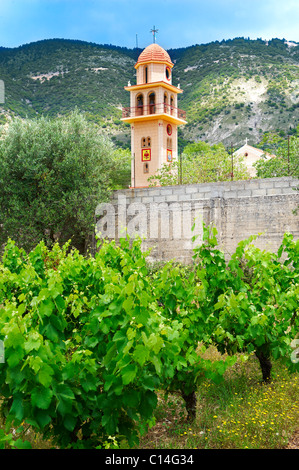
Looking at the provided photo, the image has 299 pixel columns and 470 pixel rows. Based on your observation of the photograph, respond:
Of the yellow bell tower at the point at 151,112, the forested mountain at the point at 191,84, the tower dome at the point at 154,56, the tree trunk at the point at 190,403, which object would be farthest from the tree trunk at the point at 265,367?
the forested mountain at the point at 191,84

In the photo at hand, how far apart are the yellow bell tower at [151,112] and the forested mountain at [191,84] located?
1850 centimetres

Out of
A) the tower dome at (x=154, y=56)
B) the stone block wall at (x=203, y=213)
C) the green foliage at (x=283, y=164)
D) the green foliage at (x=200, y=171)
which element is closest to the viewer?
the stone block wall at (x=203, y=213)

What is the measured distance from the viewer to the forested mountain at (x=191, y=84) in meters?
49.7

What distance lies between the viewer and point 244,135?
55.2 m

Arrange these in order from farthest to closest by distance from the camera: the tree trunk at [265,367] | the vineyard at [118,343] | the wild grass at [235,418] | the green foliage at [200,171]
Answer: the green foliage at [200,171]
the tree trunk at [265,367]
the wild grass at [235,418]
the vineyard at [118,343]

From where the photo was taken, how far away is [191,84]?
59.7 metres

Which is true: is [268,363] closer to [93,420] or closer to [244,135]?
[93,420]

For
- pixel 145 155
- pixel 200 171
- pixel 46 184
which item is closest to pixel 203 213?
pixel 46 184

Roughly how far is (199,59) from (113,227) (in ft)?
180

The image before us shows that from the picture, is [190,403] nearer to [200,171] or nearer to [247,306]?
[247,306]

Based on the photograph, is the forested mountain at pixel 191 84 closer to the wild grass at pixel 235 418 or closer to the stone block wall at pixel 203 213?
the stone block wall at pixel 203 213

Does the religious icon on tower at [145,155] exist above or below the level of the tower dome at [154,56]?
below

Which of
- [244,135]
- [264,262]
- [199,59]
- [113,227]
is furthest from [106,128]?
[264,262]

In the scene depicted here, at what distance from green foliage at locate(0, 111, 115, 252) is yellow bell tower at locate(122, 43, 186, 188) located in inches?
435
